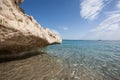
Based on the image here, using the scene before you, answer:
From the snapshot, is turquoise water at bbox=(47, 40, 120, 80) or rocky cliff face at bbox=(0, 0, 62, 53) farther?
rocky cliff face at bbox=(0, 0, 62, 53)

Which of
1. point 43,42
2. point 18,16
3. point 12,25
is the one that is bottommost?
point 43,42

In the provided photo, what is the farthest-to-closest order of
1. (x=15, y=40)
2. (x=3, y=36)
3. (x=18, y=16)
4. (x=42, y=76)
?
(x=18, y=16), (x=15, y=40), (x=3, y=36), (x=42, y=76)

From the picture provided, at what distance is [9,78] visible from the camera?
879 cm

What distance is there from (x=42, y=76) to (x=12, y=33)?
181 inches

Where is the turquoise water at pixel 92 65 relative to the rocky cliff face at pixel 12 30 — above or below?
below

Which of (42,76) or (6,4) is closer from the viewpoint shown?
(42,76)

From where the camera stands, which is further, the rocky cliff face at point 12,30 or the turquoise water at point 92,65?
the rocky cliff face at point 12,30

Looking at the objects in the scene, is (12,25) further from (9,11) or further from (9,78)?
(9,78)

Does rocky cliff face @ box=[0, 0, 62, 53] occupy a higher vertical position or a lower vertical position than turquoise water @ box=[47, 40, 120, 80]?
higher

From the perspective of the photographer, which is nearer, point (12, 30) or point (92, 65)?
point (12, 30)

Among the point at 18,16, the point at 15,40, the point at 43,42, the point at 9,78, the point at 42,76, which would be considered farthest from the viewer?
the point at 43,42

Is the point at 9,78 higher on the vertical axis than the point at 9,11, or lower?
lower

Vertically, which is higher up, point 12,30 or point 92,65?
point 12,30

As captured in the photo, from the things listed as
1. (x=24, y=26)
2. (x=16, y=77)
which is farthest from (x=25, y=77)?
(x=24, y=26)
